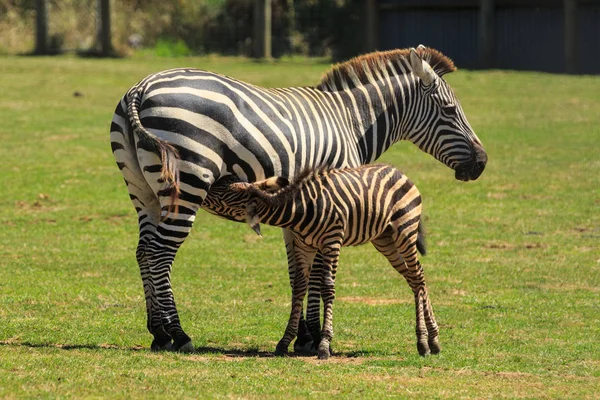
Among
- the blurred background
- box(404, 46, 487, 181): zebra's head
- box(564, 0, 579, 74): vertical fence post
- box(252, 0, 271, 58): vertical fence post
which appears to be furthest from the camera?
box(252, 0, 271, 58): vertical fence post

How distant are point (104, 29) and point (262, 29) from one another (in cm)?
484

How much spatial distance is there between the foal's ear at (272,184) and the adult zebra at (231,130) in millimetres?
419

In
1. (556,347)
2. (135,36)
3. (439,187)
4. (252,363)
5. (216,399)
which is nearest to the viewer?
(216,399)

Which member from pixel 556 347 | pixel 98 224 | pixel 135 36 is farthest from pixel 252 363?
pixel 135 36

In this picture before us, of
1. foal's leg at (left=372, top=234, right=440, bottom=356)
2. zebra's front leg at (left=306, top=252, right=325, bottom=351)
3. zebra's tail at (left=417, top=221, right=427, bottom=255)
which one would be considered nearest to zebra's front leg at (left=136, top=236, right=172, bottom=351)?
zebra's front leg at (left=306, top=252, right=325, bottom=351)

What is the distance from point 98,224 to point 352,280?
4649 millimetres

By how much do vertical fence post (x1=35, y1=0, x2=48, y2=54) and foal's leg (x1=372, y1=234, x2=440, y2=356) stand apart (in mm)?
26891

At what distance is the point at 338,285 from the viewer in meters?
13.0

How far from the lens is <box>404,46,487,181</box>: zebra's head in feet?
35.3

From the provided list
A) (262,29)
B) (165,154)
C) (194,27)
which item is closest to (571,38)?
(262,29)

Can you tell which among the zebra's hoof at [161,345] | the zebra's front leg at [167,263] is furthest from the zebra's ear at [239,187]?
the zebra's hoof at [161,345]

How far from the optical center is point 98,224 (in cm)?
1636

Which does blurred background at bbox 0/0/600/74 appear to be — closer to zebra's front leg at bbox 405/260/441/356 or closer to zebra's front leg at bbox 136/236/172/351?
zebra's front leg at bbox 405/260/441/356

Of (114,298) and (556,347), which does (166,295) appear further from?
(556,347)
